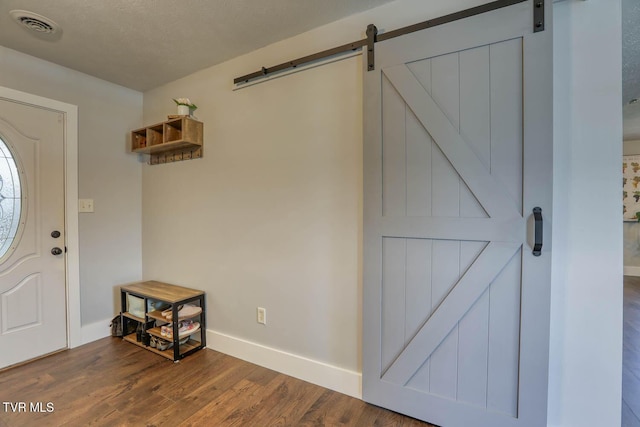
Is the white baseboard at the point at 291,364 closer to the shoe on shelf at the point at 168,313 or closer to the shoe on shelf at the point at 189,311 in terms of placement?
the shoe on shelf at the point at 189,311

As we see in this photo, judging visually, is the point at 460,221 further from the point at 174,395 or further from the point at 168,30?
the point at 168,30

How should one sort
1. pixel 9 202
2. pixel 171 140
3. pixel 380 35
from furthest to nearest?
pixel 171 140 < pixel 9 202 < pixel 380 35

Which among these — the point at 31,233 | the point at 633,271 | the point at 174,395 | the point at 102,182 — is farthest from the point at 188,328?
the point at 633,271

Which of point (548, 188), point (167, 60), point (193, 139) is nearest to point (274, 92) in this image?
point (193, 139)

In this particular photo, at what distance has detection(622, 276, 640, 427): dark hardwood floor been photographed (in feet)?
5.23

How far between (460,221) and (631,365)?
201 cm

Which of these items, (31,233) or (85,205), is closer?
(31,233)

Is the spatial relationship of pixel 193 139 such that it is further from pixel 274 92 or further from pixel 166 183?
pixel 274 92

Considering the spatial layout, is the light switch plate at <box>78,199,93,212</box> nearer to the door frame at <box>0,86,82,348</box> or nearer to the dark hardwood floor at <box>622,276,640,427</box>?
the door frame at <box>0,86,82,348</box>

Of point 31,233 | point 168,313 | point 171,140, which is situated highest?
point 171,140

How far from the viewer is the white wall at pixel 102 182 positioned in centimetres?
244

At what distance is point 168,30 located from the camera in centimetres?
188

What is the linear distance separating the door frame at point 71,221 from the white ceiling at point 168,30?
0.46 meters

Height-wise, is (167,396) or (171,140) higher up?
(171,140)
